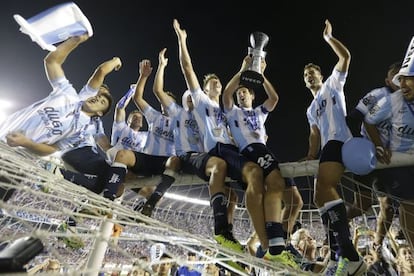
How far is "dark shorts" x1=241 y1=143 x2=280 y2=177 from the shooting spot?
97.7 inches

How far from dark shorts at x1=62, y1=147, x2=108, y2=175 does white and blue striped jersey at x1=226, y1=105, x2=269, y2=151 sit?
4.00 ft

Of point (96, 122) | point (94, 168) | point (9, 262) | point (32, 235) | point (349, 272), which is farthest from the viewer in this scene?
point (96, 122)

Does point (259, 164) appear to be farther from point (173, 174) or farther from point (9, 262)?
point (9, 262)

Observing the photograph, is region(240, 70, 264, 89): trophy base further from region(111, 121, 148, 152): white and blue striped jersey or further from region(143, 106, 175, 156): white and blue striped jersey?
region(111, 121, 148, 152): white and blue striped jersey

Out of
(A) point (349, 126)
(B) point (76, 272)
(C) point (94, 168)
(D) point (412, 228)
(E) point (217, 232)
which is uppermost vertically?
(A) point (349, 126)

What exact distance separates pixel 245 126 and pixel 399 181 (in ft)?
4.03

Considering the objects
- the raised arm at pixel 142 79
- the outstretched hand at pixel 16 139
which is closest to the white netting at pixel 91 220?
the outstretched hand at pixel 16 139

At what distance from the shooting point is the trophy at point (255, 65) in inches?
110

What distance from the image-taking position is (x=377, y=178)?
8.03ft

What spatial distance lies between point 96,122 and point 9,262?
2.89 meters

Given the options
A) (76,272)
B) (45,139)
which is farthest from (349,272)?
(45,139)

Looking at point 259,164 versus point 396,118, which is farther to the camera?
point 259,164

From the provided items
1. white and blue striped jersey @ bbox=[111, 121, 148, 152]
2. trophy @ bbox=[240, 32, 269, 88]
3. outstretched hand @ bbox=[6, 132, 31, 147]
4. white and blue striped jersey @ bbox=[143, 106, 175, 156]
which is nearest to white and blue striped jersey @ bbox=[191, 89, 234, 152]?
trophy @ bbox=[240, 32, 269, 88]

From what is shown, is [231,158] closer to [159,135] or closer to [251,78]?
[251,78]
